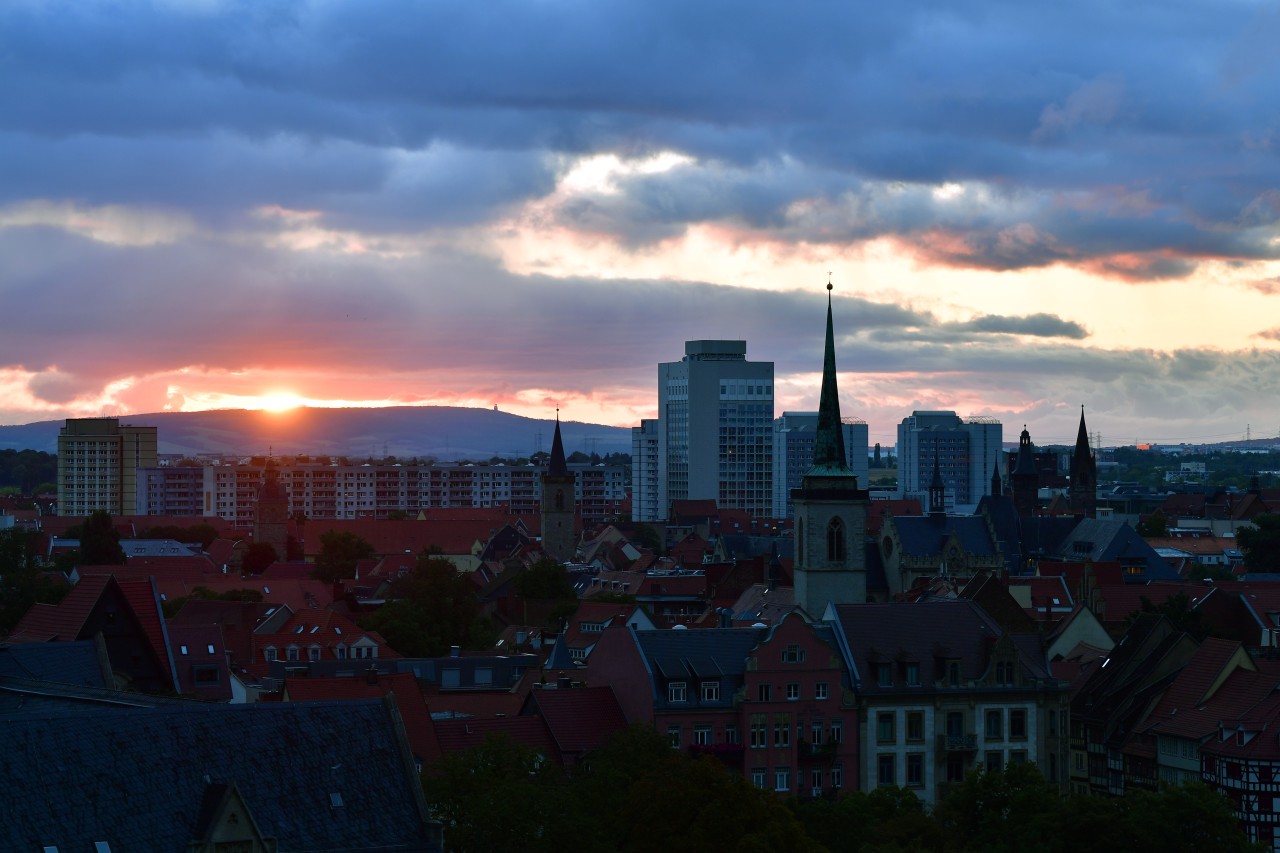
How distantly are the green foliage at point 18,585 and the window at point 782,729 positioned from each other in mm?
52704

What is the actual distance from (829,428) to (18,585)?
5611 cm

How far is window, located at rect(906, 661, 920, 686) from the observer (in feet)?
295

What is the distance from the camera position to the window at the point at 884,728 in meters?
88.9

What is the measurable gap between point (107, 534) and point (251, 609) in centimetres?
5842

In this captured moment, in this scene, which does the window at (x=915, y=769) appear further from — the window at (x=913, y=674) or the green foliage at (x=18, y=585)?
the green foliage at (x=18, y=585)

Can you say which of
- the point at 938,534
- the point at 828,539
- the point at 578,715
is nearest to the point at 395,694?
the point at 578,715

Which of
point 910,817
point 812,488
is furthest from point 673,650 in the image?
point 812,488

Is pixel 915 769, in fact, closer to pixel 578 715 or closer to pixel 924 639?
pixel 924 639

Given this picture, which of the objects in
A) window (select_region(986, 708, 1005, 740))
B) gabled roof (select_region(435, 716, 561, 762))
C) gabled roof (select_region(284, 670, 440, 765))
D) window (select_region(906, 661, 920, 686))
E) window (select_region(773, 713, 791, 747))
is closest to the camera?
gabled roof (select_region(284, 670, 440, 765))

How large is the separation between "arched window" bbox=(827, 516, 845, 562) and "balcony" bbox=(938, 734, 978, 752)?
30.7 metres

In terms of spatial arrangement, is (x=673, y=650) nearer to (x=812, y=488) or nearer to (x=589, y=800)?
(x=589, y=800)

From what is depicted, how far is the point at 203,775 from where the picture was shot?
46250 millimetres

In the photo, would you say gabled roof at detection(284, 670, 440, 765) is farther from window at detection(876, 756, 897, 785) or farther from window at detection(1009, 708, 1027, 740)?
window at detection(1009, 708, 1027, 740)

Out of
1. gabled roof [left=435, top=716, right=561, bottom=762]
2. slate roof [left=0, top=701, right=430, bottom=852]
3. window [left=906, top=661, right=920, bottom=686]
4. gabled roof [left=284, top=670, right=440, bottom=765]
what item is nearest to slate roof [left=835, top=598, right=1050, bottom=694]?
window [left=906, top=661, right=920, bottom=686]
